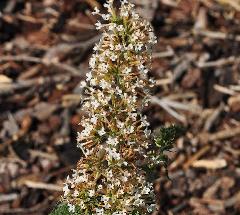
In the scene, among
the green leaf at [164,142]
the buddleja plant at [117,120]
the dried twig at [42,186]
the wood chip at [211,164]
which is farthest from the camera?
the wood chip at [211,164]

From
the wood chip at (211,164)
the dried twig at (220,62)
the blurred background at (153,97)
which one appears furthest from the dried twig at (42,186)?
the dried twig at (220,62)

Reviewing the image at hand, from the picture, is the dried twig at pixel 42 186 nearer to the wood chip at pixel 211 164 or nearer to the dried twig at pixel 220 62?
the wood chip at pixel 211 164

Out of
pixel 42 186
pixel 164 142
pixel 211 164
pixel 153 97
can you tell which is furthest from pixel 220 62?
pixel 164 142

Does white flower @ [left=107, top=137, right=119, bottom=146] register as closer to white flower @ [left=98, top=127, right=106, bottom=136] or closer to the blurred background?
white flower @ [left=98, top=127, right=106, bottom=136]

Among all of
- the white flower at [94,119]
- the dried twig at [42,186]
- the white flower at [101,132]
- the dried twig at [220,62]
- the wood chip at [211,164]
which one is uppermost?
the white flower at [94,119]

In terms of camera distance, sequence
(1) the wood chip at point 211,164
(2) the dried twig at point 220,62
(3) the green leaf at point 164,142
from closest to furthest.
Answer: (3) the green leaf at point 164,142 → (1) the wood chip at point 211,164 → (2) the dried twig at point 220,62

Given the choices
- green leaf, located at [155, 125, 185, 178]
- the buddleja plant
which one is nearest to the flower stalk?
the buddleja plant

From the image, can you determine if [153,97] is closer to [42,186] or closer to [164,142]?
[42,186]

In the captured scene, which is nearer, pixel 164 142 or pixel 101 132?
pixel 101 132

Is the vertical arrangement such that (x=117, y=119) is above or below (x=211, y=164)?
above
